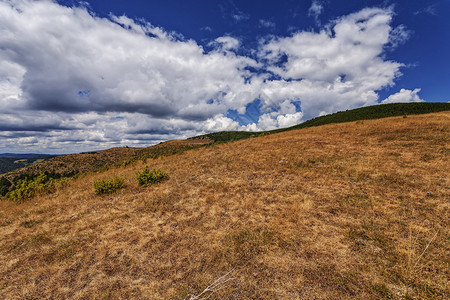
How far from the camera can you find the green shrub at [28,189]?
385 inches

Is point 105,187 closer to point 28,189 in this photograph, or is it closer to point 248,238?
point 28,189

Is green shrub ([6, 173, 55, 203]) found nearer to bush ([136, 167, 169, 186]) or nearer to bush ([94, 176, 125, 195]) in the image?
bush ([94, 176, 125, 195])

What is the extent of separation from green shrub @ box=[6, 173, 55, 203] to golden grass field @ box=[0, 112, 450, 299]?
52cm

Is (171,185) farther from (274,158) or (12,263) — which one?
(274,158)

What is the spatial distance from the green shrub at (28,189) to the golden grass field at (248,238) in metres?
0.52

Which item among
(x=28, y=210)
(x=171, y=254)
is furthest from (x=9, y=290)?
(x=28, y=210)

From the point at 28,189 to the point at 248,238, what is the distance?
13.5 meters

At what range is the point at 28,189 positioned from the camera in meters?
10.1

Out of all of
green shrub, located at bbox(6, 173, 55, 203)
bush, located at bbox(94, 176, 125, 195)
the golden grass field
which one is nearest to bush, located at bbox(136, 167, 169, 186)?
the golden grass field

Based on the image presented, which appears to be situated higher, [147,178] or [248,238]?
[147,178]

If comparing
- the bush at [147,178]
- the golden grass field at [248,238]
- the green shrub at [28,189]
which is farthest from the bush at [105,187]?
the green shrub at [28,189]

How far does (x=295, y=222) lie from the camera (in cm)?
568

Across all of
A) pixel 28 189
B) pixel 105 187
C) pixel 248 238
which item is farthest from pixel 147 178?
pixel 248 238

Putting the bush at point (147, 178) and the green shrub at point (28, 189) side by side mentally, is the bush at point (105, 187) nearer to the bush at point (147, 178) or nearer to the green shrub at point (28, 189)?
the bush at point (147, 178)
